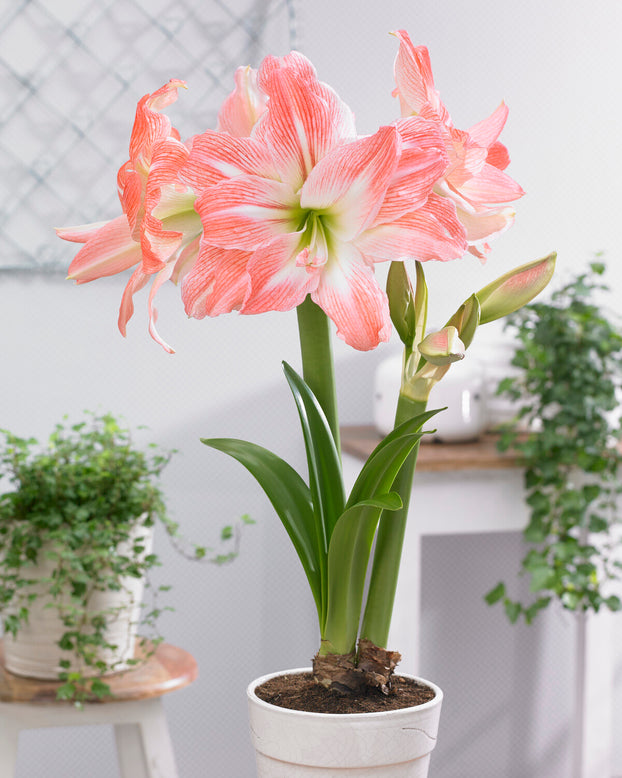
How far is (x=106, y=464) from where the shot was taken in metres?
1.31

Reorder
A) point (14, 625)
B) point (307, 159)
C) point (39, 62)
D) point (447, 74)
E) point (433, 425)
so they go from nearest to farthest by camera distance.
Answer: point (307, 159) < point (14, 625) < point (433, 425) < point (39, 62) < point (447, 74)

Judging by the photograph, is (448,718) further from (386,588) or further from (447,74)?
(386,588)

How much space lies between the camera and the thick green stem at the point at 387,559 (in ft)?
1.52

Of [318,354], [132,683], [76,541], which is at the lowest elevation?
[132,683]

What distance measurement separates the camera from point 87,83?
1.77m

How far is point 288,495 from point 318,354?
0.08 m

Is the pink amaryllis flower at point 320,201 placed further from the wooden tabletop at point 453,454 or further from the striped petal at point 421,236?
the wooden tabletop at point 453,454

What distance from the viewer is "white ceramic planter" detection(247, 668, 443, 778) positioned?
0.42 meters

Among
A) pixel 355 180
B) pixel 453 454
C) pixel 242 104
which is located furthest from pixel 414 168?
pixel 453 454

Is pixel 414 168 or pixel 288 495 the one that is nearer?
pixel 414 168

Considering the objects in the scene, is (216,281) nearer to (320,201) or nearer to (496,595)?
(320,201)

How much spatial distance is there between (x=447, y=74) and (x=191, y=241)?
168cm

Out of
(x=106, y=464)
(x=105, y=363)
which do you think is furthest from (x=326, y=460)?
(x=105, y=363)

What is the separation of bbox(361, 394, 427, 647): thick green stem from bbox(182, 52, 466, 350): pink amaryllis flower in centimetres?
10
